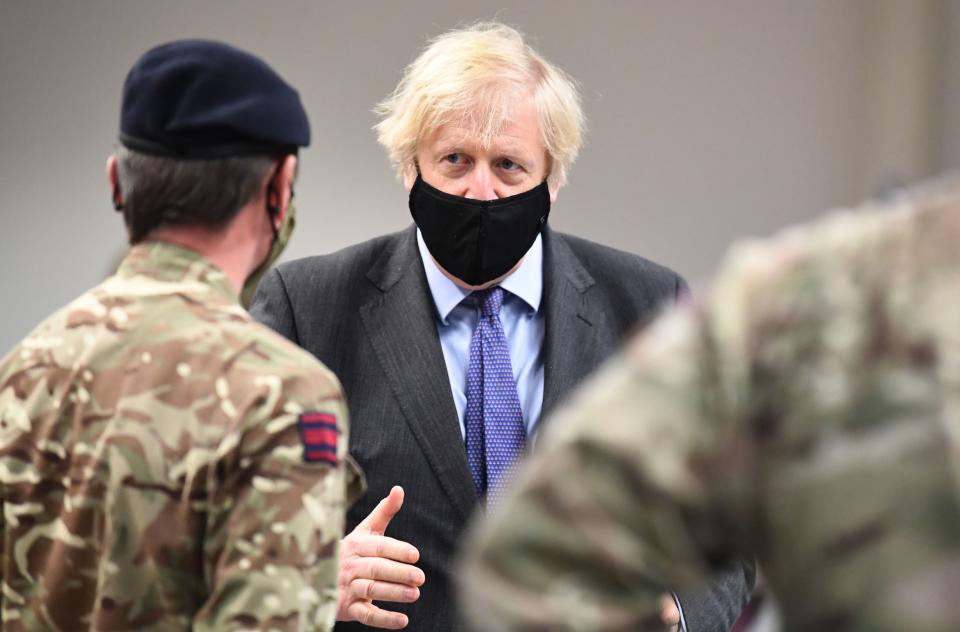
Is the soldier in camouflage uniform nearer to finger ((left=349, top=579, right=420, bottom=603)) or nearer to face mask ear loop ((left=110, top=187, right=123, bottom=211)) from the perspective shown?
face mask ear loop ((left=110, top=187, right=123, bottom=211))

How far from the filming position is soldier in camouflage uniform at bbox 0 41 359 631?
112 centimetres

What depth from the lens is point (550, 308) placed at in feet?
7.01

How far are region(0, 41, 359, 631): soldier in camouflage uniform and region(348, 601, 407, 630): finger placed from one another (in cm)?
56

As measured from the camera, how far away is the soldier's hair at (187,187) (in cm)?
121

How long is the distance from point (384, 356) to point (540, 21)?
2.26 m

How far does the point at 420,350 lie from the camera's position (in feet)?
6.76

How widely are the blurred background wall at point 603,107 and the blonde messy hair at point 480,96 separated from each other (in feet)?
5.76

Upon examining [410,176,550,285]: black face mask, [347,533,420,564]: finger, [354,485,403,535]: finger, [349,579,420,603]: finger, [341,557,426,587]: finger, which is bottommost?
[349,579,420,603]: finger

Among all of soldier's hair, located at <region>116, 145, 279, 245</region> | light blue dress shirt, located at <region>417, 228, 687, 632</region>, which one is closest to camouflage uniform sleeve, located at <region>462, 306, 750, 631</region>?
soldier's hair, located at <region>116, 145, 279, 245</region>

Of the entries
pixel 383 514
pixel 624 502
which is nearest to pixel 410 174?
pixel 383 514

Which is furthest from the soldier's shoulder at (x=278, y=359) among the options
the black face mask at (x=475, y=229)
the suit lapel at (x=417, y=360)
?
the black face mask at (x=475, y=229)

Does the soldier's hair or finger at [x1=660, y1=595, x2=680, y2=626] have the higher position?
the soldier's hair

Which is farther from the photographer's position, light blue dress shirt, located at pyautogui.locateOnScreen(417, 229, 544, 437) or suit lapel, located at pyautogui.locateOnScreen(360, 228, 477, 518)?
light blue dress shirt, located at pyautogui.locateOnScreen(417, 229, 544, 437)

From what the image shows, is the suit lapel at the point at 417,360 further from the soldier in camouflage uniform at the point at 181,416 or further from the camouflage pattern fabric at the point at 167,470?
the camouflage pattern fabric at the point at 167,470
